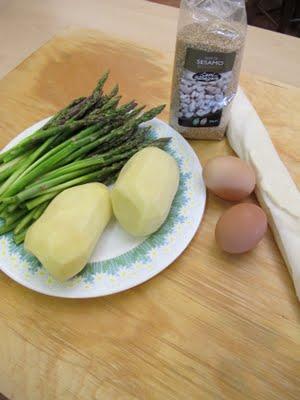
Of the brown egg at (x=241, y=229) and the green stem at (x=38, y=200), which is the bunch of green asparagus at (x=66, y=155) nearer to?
the green stem at (x=38, y=200)

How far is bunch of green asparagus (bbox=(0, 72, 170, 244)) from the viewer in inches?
33.4

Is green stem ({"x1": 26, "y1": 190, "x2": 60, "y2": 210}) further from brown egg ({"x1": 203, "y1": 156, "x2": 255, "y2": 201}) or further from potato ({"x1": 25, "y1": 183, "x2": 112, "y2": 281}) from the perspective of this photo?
brown egg ({"x1": 203, "y1": 156, "x2": 255, "y2": 201})

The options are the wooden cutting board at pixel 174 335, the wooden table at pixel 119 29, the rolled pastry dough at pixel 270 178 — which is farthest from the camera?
the wooden table at pixel 119 29

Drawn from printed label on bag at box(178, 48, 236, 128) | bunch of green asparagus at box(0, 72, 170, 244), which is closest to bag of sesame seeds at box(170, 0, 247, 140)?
printed label on bag at box(178, 48, 236, 128)

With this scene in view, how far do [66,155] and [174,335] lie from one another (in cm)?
48

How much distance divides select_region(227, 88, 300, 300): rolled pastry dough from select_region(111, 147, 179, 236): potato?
23 centimetres

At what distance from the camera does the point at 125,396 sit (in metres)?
0.67

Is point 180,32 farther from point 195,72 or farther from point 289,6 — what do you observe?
point 289,6

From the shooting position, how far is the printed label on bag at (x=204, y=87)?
0.87 m

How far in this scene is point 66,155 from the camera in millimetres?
910

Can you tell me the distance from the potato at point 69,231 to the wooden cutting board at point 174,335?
11 centimetres

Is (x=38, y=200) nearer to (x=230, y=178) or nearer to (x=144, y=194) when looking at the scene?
(x=144, y=194)

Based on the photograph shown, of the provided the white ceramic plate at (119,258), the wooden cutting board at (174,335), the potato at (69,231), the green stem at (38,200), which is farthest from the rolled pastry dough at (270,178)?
the green stem at (38,200)

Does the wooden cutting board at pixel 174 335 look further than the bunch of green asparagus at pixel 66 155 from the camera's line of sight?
No
